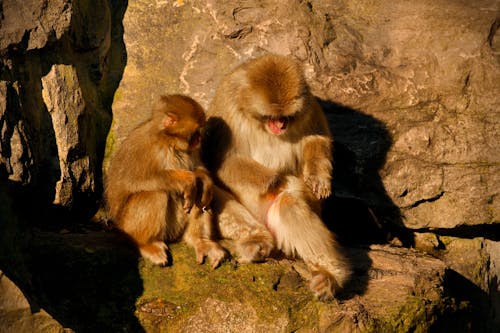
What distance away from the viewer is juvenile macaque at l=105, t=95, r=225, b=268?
4.80 m

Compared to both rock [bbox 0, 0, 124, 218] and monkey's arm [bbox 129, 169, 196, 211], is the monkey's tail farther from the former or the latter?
rock [bbox 0, 0, 124, 218]

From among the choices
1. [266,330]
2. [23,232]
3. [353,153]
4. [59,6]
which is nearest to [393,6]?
[353,153]

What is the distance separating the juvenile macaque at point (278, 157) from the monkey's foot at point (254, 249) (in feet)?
0.05

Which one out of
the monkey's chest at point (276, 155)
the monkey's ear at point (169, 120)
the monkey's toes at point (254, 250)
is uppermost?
the monkey's ear at point (169, 120)

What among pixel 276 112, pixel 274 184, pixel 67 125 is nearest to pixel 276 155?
pixel 274 184

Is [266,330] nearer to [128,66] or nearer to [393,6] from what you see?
[128,66]

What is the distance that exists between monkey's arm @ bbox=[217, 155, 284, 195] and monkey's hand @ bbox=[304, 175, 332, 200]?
248 millimetres

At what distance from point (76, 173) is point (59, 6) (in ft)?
4.20

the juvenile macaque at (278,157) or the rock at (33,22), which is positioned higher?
the rock at (33,22)

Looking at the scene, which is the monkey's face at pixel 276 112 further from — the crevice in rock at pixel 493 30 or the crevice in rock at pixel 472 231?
Answer: the crevice in rock at pixel 493 30

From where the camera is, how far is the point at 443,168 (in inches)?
242

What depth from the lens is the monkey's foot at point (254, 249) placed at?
503 cm

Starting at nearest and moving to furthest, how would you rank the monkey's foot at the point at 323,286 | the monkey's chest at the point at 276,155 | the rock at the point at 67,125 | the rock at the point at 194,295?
the rock at the point at 194,295, the monkey's foot at the point at 323,286, the rock at the point at 67,125, the monkey's chest at the point at 276,155

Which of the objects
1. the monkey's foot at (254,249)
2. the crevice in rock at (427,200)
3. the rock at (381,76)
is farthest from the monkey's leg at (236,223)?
the crevice in rock at (427,200)
